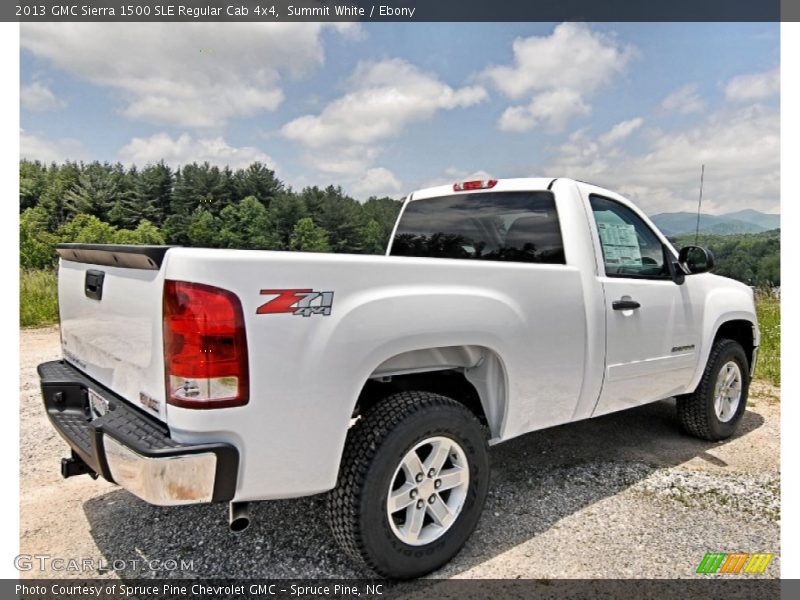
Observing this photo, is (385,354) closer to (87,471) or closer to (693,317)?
(87,471)

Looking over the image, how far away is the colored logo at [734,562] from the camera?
8.90 feet

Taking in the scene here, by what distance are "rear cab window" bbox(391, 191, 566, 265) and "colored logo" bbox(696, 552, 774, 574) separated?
179 centimetres

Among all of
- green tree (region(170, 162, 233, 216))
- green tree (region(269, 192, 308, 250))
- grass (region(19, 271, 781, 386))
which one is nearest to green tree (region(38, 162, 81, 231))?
green tree (region(170, 162, 233, 216))

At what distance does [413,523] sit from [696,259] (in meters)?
2.90

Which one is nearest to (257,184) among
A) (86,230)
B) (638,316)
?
(86,230)

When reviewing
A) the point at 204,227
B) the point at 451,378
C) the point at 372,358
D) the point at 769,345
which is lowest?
the point at 769,345

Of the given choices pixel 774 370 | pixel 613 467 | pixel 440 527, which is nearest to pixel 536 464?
pixel 613 467

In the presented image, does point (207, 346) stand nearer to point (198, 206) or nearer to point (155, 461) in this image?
point (155, 461)

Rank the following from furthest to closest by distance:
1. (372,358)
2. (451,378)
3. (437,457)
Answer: (451,378)
(437,457)
(372,358)

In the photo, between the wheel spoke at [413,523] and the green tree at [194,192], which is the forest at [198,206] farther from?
the wheel spoke at [413,523]

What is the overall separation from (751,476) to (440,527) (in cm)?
262

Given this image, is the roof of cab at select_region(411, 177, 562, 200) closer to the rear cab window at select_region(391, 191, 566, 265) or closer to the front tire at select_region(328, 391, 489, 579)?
the rear cab window at select_region(391, 191, 566, 265)

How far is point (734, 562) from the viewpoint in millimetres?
2779

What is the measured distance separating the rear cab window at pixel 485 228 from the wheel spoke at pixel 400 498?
1.69 m
